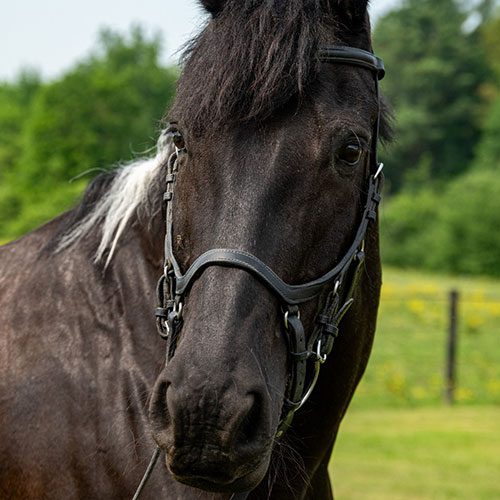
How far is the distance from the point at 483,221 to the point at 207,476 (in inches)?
1471

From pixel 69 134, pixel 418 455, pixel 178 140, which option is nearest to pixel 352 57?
pixel 178 140

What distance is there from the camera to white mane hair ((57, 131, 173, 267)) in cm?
303

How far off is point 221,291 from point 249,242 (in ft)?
0.53

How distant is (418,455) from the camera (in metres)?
10.1

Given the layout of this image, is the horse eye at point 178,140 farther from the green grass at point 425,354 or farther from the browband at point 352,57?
the green grass at point 425,354

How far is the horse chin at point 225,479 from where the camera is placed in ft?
7.01

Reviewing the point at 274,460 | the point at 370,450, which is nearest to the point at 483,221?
the point at 370,450

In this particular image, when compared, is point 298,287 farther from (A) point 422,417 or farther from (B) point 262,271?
(A) point 422,417

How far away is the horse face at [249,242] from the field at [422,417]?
20.8 ft

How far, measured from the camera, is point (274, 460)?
8.99 feet

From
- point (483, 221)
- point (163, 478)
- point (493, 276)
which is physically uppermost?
point (163, 478)

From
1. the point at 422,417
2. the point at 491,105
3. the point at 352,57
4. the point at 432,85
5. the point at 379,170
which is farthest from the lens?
the point at 491,105

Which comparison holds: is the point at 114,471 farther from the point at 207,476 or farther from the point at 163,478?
the point at 207,476

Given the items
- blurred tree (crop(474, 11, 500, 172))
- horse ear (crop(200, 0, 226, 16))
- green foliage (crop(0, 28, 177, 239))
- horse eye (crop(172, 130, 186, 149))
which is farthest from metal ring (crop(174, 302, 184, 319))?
blurred tree (crop(474, 11, 500, 172))
